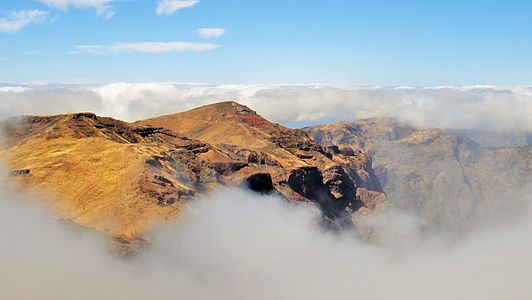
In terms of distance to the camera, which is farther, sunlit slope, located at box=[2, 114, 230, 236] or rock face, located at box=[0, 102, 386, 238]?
rock face, located at box=[0, 102, 386, 238]

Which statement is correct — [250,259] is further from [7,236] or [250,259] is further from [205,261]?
[7,236]

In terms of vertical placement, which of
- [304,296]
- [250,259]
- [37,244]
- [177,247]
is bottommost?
[304,296]

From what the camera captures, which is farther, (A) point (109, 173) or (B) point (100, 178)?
(A) point (109, 173)

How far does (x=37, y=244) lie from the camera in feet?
339

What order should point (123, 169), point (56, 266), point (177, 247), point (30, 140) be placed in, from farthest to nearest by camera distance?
1. point (30, 140)
2. point (123, 169)
3. point (177, 247)
4. point (56, 266)

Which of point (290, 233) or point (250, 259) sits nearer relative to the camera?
point (250, 259)

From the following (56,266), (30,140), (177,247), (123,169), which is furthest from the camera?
(30,140)

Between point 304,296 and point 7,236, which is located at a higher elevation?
point 7,236

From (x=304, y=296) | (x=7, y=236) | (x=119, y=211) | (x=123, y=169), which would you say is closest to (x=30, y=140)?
(x=123, y=169)

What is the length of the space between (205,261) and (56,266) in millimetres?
38739

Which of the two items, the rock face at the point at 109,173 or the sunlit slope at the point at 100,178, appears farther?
the rock face at the point at 109,173

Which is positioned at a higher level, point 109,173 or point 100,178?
point 109,173

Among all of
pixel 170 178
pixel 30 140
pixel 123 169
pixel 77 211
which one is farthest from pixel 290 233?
pixel 30 140

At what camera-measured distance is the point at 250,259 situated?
5886 inches
